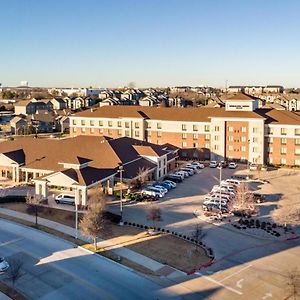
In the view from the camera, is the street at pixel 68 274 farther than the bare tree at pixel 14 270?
No

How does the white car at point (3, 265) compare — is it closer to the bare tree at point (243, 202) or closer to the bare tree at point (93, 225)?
the bare tree at point (93, 225)

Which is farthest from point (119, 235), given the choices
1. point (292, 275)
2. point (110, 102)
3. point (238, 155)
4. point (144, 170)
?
point (110, 102)

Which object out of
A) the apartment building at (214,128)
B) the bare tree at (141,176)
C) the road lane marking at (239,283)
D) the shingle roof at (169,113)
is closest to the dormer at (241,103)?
the apartment building at (214,128)

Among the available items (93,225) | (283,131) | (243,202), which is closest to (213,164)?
(283,131)

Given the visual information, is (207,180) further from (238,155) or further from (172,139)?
(172,139)

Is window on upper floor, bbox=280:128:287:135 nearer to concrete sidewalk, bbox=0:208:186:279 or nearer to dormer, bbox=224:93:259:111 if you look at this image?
dormer, bbox=224:93:259:111
